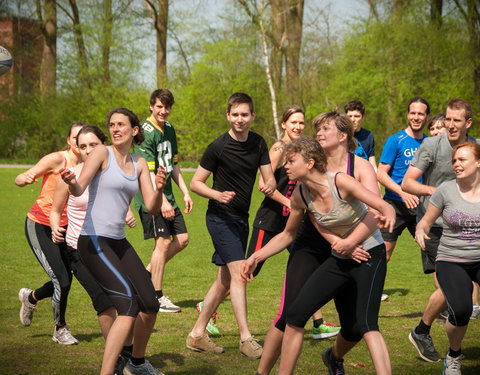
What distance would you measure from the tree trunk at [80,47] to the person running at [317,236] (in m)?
40.8

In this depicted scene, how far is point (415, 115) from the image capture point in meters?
7.96

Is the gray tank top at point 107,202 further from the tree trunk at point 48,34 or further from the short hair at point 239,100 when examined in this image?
the tree trunk at point 48,34

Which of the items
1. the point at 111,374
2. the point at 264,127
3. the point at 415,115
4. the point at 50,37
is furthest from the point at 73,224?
the point at 50,37

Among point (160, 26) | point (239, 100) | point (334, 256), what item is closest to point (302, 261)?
point (334, 256)

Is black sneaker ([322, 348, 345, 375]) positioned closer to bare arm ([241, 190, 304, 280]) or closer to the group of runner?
the group of runner

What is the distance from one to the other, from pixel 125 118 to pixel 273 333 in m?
1.85

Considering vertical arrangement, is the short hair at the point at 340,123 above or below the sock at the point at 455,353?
above

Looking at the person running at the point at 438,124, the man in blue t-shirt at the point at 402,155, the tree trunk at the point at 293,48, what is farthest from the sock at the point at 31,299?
the tree trunk at the point at 293,48

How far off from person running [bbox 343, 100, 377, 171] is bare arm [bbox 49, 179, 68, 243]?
3.54 m

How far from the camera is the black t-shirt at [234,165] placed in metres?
6.52

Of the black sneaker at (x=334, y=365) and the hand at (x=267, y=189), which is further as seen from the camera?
the hand at (x=267, y=189)

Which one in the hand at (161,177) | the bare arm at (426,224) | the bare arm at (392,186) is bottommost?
the bare arm at (426,224)

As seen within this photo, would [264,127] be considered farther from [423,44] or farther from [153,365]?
[153,365]

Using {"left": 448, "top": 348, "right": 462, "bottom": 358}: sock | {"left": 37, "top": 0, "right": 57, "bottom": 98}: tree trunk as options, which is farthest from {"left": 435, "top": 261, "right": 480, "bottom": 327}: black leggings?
{"left": 37, "top": 0, "right": 57, "bottom": 98}: tree trunk
